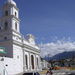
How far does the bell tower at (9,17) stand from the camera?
3248 centimetres

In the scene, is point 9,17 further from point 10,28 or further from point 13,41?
point 13,41

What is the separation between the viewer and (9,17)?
108 feet

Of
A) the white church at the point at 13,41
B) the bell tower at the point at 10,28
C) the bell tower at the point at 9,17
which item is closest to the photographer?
the white church at the point at 13,41

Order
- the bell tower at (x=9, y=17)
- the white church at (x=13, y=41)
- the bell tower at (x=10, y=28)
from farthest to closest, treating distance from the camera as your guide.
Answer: the bell tower at (x=9, y=17) → the bell tower at (x=10, y=28) → the white church at (x=13, y=41)

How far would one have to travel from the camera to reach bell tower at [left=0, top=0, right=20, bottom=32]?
3248cm

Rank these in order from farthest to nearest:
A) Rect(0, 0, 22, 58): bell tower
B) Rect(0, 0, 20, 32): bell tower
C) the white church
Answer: Rect(0, 0, 20, 32): bell tower, Rect(0, 0, 22, 58): bell tower, the white church

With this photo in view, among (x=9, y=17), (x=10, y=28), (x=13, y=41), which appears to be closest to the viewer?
(x=13, y=41)

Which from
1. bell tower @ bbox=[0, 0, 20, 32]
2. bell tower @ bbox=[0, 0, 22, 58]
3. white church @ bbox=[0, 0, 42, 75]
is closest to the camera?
white church @ bbox=[0, 0, 42, 75]

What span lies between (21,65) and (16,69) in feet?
9.92

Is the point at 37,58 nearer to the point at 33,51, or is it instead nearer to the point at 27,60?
the point at 33,51

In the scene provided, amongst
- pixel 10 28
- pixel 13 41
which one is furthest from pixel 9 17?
pixel 13 41

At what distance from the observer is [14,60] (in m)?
28.9

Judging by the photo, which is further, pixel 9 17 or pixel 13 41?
pixel 9 17

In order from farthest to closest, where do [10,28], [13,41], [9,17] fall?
[9,17], [10,28], [13,41]
